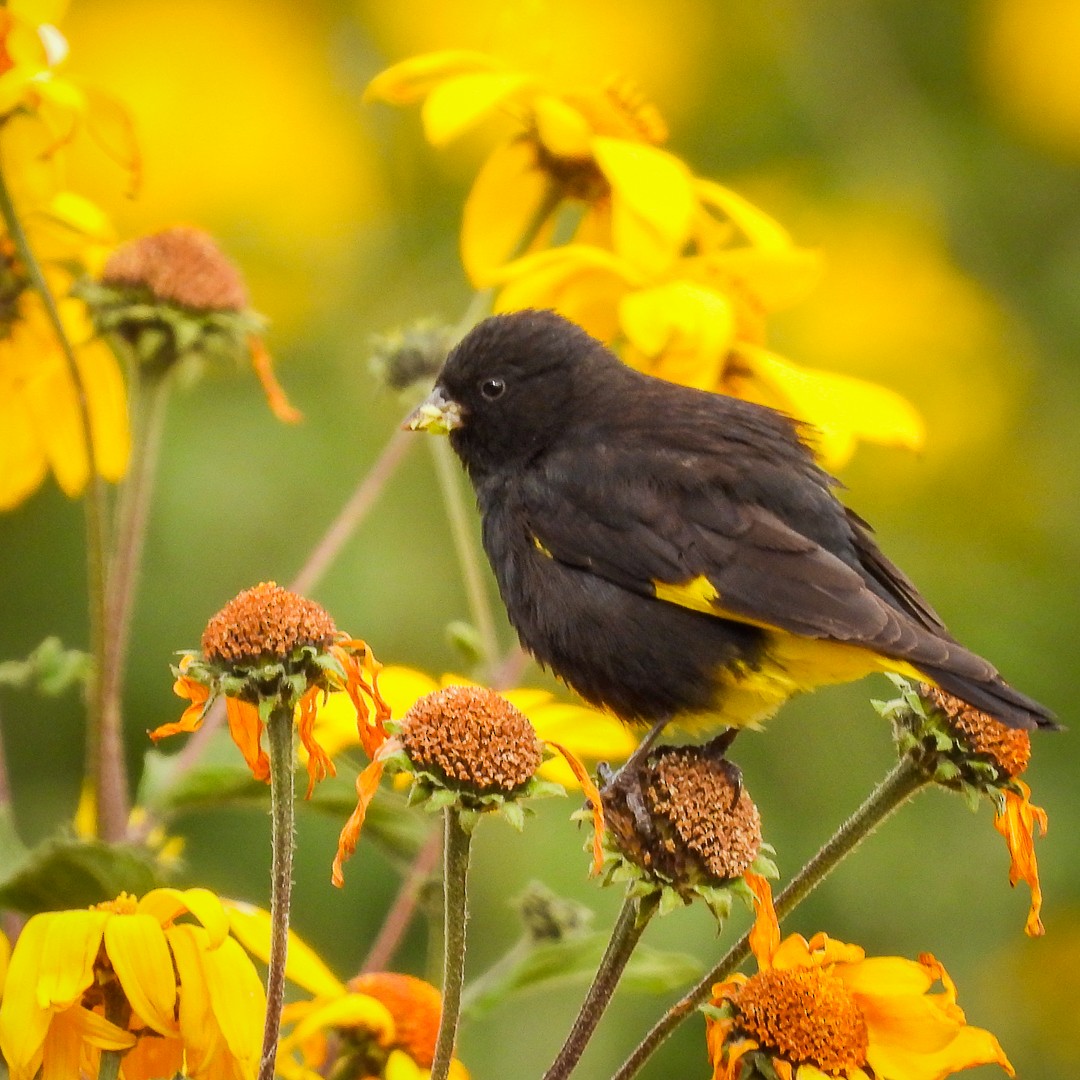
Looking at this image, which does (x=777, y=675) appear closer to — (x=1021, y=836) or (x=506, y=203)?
(x=1021, y=836)

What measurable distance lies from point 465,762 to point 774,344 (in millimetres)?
2592

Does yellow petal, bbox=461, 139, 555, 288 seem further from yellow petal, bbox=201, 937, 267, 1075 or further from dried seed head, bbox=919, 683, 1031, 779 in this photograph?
yellow petal, bbox=201, 937, 267, 1075

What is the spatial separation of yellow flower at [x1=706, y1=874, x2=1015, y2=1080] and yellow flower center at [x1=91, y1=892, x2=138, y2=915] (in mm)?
508

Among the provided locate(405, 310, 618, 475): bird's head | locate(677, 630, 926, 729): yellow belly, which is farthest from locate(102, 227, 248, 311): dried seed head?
locate(677, 630, 926, 729): yellow belly

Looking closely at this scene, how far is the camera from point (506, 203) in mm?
2432

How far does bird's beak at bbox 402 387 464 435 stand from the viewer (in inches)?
91.7

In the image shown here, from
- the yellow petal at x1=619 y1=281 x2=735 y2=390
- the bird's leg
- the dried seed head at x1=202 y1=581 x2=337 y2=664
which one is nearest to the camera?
the dried seed head at x1=202 y1=581 x2=337 y2=664

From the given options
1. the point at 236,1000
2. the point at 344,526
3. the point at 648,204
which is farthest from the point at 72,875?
the point at 648,204

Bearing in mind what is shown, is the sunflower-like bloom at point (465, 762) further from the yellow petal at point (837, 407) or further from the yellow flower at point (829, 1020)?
the yellow petal at point (837, 407)

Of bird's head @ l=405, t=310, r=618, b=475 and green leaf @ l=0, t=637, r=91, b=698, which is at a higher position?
bird's head @ l=405, t=310, r=618, b=475

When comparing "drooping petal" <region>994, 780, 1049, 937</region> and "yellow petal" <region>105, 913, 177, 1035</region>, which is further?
"drooping petal" <region>994, 780, 1049, 937</region>

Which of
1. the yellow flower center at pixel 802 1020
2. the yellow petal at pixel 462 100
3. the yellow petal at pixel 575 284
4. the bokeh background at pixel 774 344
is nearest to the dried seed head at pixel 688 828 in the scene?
the yellow flower center at pixel 802 1020

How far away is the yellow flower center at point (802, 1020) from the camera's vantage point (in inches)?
Result: 60.5

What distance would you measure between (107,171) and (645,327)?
56.0 inches
